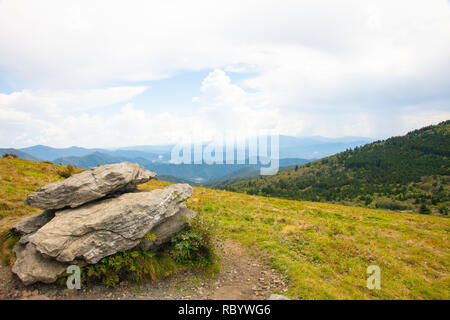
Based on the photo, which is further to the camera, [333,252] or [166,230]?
[333,252]

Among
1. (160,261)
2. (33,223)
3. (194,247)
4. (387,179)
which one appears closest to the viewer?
(160,261)

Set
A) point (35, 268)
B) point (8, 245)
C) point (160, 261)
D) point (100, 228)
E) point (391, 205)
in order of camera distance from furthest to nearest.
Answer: point (391, 205) < point (8, 245) < point (160, 261) < point (100, 228) < point (35, 268)

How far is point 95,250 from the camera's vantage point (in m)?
9.77

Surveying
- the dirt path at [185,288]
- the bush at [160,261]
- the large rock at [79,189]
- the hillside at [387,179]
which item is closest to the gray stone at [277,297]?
the dirt path at [185,288]

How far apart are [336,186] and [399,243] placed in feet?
465

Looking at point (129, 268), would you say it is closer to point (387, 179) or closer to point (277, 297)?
point (277, 297)

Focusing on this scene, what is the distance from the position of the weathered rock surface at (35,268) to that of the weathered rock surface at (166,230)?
3.67 meters

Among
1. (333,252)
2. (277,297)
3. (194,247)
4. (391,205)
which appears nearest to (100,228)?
(194,247)

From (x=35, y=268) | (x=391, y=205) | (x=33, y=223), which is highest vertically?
(x=33, y=223)

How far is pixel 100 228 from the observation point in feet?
32.8

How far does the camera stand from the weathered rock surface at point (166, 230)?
11355mm

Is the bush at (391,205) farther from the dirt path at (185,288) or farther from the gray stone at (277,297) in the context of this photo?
the gray stone at (277,297)

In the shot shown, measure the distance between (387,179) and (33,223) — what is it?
16676 centimetres
